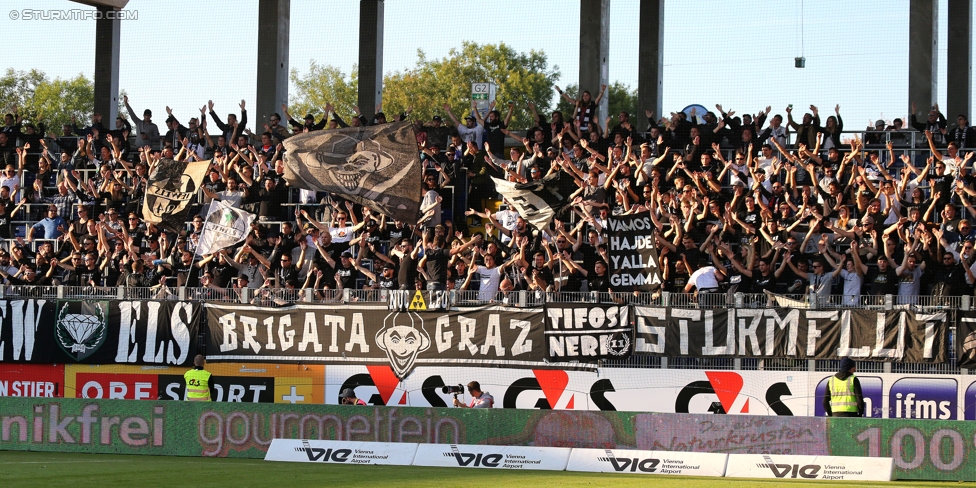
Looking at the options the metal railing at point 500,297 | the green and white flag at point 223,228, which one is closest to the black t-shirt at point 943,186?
the metal railing at point 500,297

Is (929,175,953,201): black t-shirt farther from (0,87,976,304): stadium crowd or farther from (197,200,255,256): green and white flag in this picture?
(197,200,255,256): green and white flag

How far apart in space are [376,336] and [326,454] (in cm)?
493

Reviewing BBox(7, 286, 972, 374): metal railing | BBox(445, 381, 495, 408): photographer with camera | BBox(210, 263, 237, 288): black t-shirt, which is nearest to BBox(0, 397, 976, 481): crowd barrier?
BBox(445, 381, 495, 408): photographer with camera

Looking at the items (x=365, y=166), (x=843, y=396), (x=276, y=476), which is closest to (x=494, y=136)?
(x=365, y=166)

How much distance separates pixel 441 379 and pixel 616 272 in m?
3.39

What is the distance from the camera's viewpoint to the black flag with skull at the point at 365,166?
20.7 metres

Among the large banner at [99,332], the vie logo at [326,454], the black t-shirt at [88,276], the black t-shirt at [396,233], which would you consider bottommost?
the vie logo at [326,454]

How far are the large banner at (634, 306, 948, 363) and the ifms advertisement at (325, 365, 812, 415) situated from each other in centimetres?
37

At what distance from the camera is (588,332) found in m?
19.2

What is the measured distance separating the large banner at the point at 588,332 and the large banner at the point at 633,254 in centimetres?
53

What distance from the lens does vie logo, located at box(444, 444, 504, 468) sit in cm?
1515

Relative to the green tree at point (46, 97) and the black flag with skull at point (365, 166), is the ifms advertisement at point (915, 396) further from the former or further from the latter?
the green tree at point (46, 97)

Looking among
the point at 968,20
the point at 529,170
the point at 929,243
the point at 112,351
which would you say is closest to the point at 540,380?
the point at 529,170

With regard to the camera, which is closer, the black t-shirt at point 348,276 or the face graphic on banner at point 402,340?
the face graphic on banner at point 402,340
